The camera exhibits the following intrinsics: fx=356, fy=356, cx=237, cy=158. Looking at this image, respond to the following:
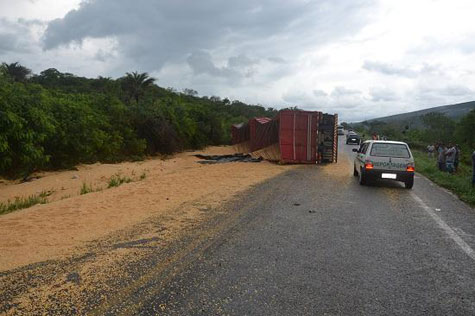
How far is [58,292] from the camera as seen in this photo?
379cm

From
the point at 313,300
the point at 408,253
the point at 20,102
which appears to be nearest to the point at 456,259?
the point at 408,253

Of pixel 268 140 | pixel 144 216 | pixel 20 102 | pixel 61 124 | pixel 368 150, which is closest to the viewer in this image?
pixel 144 216

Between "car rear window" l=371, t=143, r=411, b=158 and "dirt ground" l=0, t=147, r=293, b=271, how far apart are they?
4033 mm

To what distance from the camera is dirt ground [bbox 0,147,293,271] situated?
5.40 m

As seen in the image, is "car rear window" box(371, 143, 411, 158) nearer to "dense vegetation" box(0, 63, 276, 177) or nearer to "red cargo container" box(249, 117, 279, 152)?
"red cargo container" box(249, 117, 279, 152)

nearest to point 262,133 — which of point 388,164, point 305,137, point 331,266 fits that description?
point 305,137

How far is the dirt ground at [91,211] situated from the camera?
5.40m

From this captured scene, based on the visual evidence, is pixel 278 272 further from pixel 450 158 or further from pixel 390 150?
pixel 450 158

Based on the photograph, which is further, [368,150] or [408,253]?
[368,150]

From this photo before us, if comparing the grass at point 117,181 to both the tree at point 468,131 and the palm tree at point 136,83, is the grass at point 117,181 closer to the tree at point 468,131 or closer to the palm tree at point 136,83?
the palm tree at point 136,83

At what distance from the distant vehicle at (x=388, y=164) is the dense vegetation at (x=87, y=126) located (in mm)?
11739

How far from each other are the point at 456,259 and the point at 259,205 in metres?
4.27

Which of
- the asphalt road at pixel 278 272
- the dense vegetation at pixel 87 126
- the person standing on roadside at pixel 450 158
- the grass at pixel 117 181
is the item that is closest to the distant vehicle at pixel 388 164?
the asphalt road at pixel 278 272

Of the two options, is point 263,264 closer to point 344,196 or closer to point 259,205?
point 259,205
